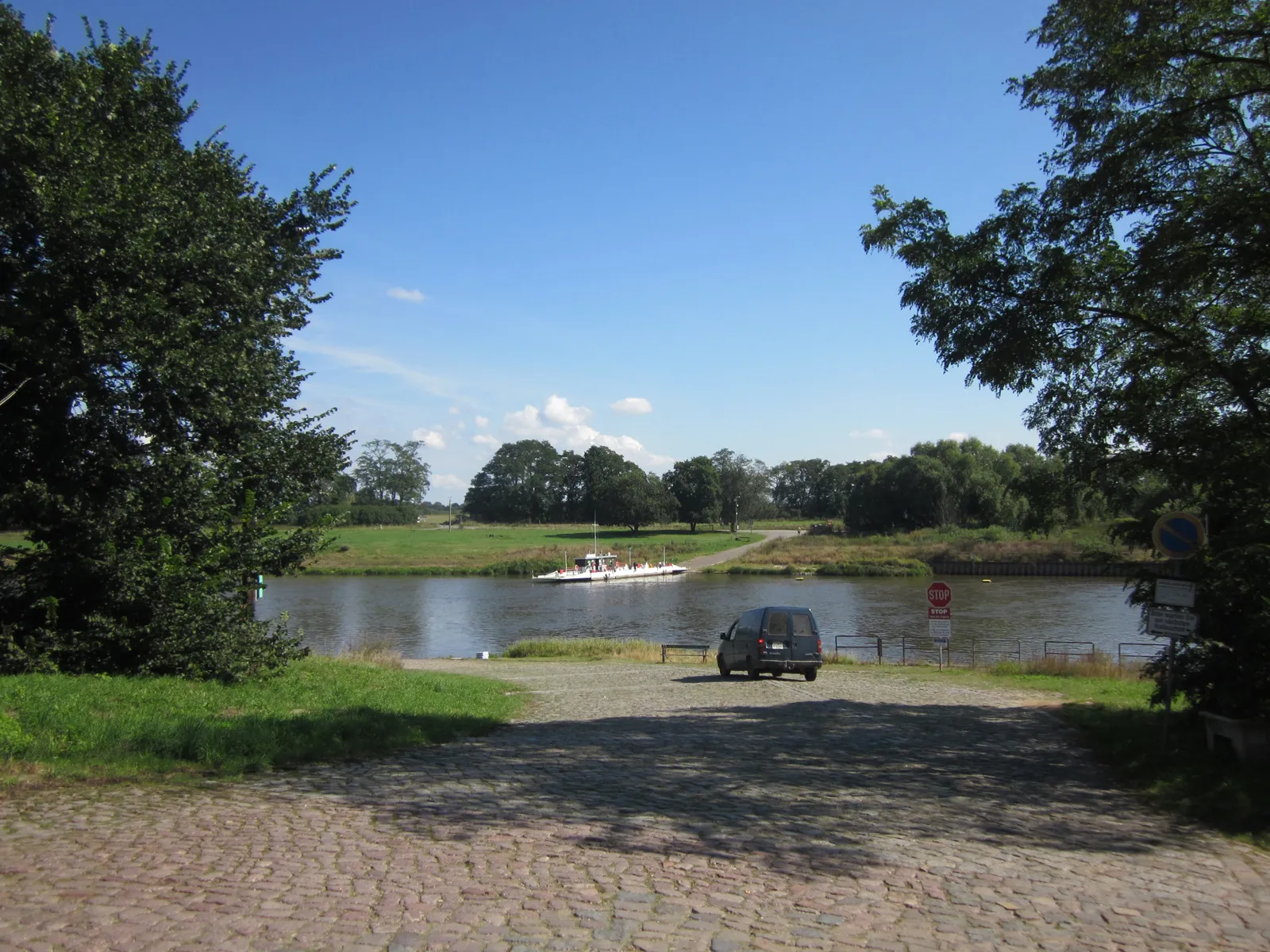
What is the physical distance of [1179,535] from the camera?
954 centimetres

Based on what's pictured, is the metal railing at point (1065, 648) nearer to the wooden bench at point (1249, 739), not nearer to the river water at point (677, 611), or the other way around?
the river water at point (677, 611)

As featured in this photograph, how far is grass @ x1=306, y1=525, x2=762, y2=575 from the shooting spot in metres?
98.8

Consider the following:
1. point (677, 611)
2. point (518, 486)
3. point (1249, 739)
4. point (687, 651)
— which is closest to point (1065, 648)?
point (687, 651)

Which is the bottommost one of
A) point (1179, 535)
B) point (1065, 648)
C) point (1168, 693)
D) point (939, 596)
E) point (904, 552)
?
point (1065, 648)

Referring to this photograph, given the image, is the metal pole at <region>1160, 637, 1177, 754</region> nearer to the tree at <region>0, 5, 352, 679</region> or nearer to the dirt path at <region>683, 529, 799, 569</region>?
the tree at <region>0, 5, 352, 679</region>

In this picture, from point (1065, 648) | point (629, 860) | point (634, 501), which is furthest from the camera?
point (634, 501)

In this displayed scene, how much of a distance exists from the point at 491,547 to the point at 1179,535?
110105mm

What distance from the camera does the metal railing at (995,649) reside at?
3365 centimetres

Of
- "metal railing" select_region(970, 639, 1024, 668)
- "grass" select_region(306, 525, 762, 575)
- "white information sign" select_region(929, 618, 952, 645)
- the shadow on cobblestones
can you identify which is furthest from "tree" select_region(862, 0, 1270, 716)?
"grass" select_region(306, 525, 762, 575)

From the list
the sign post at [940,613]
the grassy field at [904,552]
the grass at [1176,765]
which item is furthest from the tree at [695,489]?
the grass at [1176,765]

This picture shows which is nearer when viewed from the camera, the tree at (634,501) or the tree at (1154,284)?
the tree at (1154,284)

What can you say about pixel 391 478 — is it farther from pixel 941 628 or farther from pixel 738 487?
pixel 941 628

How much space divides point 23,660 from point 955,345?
13051 mm

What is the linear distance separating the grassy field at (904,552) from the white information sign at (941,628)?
173 ft
